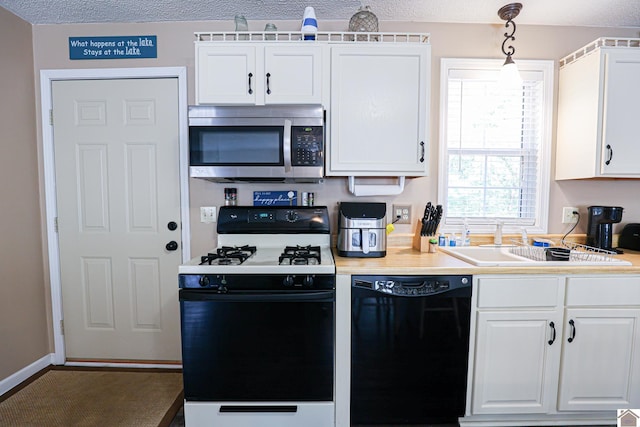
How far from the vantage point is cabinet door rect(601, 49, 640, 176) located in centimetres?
168

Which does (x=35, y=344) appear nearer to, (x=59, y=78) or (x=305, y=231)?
(x=59, y=78)

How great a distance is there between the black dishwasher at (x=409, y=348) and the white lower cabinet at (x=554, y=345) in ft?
0.32

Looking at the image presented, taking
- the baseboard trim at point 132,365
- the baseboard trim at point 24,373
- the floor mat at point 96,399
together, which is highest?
the baseboard trim at point 24,373

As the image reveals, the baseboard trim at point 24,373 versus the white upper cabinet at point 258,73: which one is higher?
the white upper cabinet at point 258,73

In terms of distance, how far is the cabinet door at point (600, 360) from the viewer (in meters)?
1.47

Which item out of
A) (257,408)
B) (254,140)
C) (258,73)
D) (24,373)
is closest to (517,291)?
(257,408)

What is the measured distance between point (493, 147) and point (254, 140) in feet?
5.34

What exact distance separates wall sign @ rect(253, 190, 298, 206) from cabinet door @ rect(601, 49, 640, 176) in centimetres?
188

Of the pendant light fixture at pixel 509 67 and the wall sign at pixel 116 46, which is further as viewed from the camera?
the wall sign at pixel 116 46

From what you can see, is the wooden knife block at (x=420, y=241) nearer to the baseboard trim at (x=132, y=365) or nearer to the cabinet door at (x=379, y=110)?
the cabinet door at (x=379, y=110)

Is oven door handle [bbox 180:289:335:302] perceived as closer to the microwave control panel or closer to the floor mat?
the microwave control panel

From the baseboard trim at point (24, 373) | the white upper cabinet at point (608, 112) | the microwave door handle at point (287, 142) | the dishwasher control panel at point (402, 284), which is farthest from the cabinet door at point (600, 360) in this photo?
the baseboard trim at point (24, 373)

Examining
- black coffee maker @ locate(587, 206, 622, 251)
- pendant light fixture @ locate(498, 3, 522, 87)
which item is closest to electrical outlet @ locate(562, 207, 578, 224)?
black coffee maker @ locate(587, 206, 622, 251)

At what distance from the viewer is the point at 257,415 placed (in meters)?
1.42
